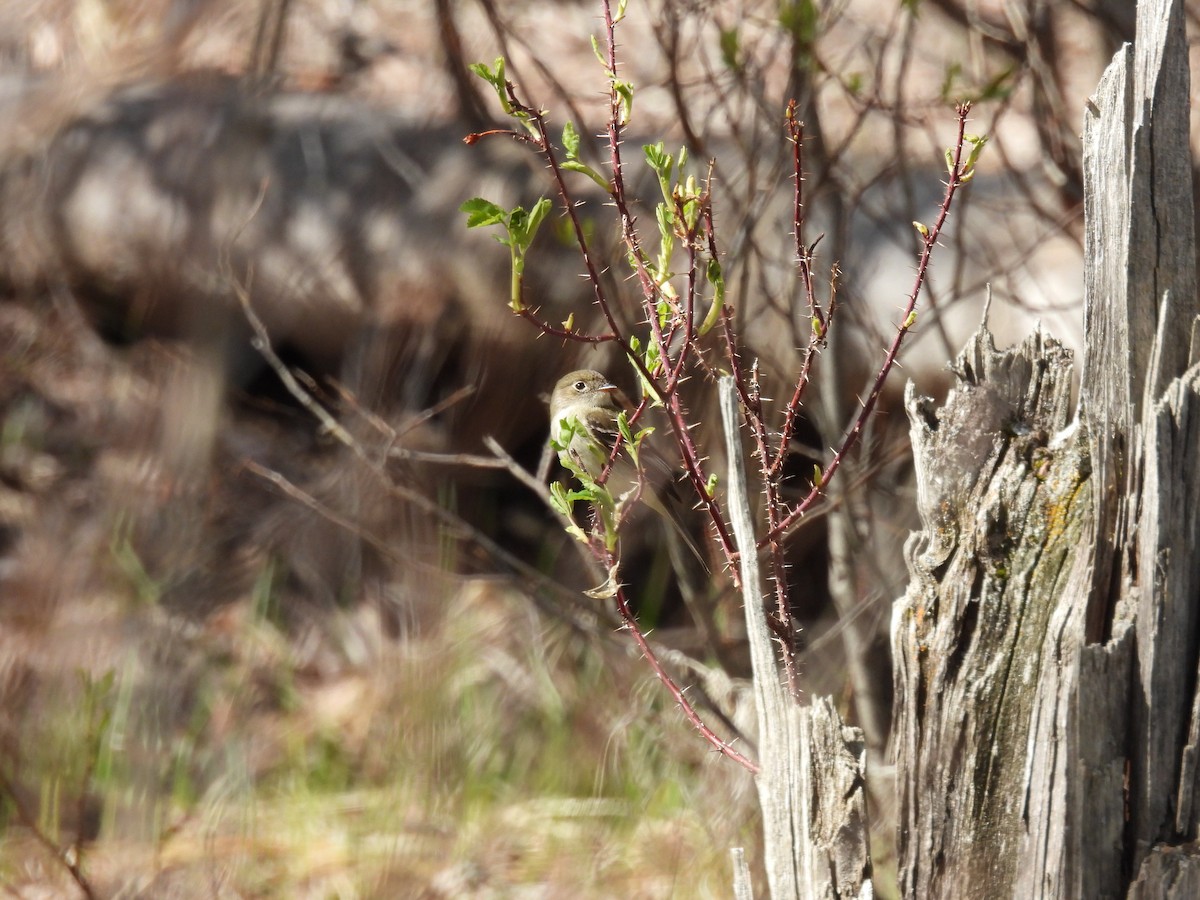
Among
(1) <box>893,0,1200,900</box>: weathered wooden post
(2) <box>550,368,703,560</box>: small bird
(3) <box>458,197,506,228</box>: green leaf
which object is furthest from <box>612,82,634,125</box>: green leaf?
(2) <box>550,368,703,560</box>: small bird

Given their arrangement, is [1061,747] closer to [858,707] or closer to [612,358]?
[858,707]

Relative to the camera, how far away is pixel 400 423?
3826mm

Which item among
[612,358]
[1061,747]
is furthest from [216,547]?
[1061,747]

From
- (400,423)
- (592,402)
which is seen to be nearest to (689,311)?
(592,402)

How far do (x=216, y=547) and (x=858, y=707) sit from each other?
2032mm

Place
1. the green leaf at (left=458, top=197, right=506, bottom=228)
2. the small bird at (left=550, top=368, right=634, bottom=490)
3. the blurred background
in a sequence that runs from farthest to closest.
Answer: the small bird at (left=550, top=368, right=634, bottom=490) < the blurred background < the green leaf at (left=458, top=197, right=506, bottom=228)

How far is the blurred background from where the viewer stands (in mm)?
3082

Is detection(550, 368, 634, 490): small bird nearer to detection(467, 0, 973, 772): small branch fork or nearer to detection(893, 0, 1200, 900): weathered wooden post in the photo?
detection(467, 0, 973, 772): small branch fork

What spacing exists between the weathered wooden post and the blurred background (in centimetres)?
84

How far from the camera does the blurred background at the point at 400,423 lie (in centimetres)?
308

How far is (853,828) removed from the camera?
1.89 meters

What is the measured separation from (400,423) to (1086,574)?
7.91 ft

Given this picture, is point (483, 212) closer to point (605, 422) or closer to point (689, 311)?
point (689, 311)

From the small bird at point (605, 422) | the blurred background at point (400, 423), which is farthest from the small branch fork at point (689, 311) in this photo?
the small bird at point (605, 422)
